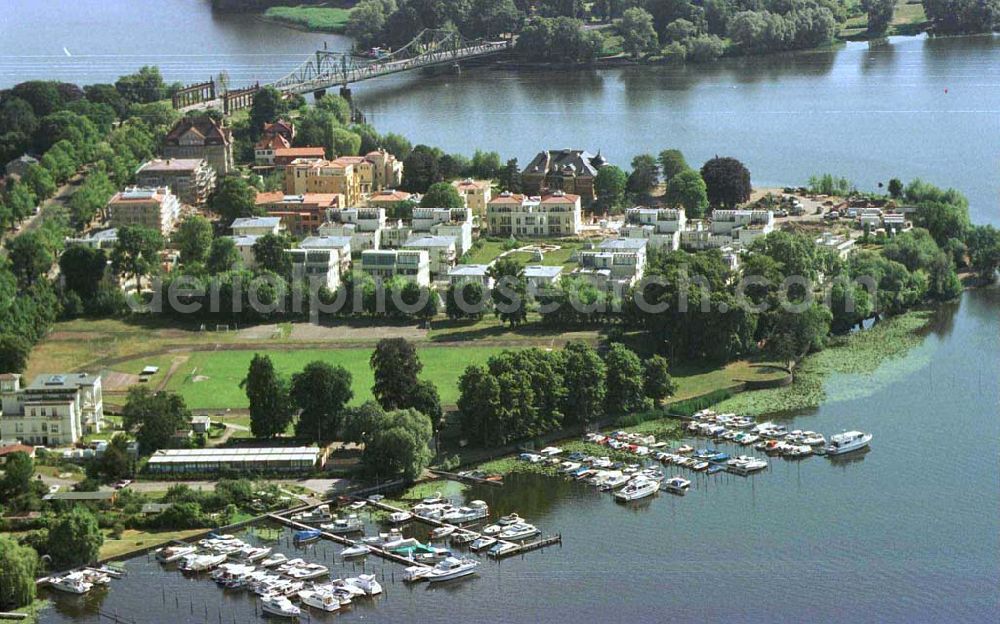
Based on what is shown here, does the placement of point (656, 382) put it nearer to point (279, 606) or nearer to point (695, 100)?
point (279, 606)

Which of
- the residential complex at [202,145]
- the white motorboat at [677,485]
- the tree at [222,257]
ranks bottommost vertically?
the white motorboat at [677,485]

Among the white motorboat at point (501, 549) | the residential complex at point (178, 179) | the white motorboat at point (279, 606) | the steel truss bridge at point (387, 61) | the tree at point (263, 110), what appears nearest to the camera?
the white motorboat at point (279, 606)

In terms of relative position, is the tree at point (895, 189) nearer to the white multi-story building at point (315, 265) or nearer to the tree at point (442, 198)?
the tree at point (442, 198)

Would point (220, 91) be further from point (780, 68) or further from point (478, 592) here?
point (478, 592)

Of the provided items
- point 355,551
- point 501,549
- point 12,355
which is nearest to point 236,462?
point 355,551

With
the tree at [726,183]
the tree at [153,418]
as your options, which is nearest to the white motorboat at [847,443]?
the tree at [153,418]

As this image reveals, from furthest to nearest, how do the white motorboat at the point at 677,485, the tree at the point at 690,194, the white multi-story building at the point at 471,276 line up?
1. the tree at the point at 690,194
2. the white multi-story building at the point at 471,276
3. the white motorboat at the point at 677,485

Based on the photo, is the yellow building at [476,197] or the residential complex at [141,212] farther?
the yellow building at [476,197]

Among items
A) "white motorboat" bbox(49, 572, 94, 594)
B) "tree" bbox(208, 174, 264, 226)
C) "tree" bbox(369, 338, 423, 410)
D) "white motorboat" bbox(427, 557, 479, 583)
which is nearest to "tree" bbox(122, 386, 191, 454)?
"tree" bbox(369, 338, 423, 410)
